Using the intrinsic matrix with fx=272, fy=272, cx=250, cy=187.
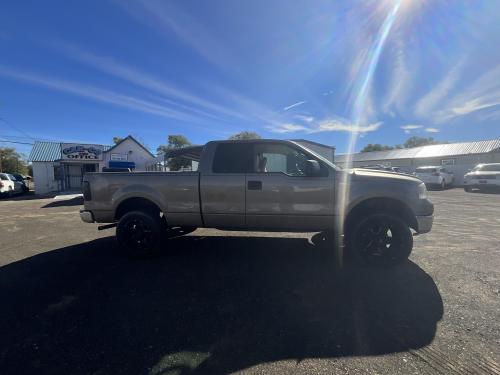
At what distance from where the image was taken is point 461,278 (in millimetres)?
3852

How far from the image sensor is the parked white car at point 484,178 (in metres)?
17.0

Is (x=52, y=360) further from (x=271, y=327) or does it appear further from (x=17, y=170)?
(x=17, y=170)

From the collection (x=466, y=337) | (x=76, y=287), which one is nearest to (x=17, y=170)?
(x=76, y=287)

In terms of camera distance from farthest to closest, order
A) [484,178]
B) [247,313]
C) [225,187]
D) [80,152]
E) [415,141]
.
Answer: [415,141], [80,152], [484,178], [225,187], [247,313]

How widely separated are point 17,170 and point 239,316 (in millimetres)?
76025

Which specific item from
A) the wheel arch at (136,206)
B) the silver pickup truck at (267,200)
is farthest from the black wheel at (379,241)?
the wheel arch at (136,206)

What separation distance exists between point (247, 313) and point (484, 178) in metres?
21.0

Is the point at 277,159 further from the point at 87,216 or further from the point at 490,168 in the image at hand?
the point at 490,168

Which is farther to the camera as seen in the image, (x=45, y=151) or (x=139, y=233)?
(x=45, y=151)

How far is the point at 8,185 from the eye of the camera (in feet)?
66.0

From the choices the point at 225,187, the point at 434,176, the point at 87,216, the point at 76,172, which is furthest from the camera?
the point at 76,172

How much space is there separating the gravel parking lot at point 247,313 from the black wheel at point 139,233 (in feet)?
0.71

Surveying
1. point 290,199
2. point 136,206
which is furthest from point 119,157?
point 290,199

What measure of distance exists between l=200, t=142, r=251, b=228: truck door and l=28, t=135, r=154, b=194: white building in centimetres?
2062
